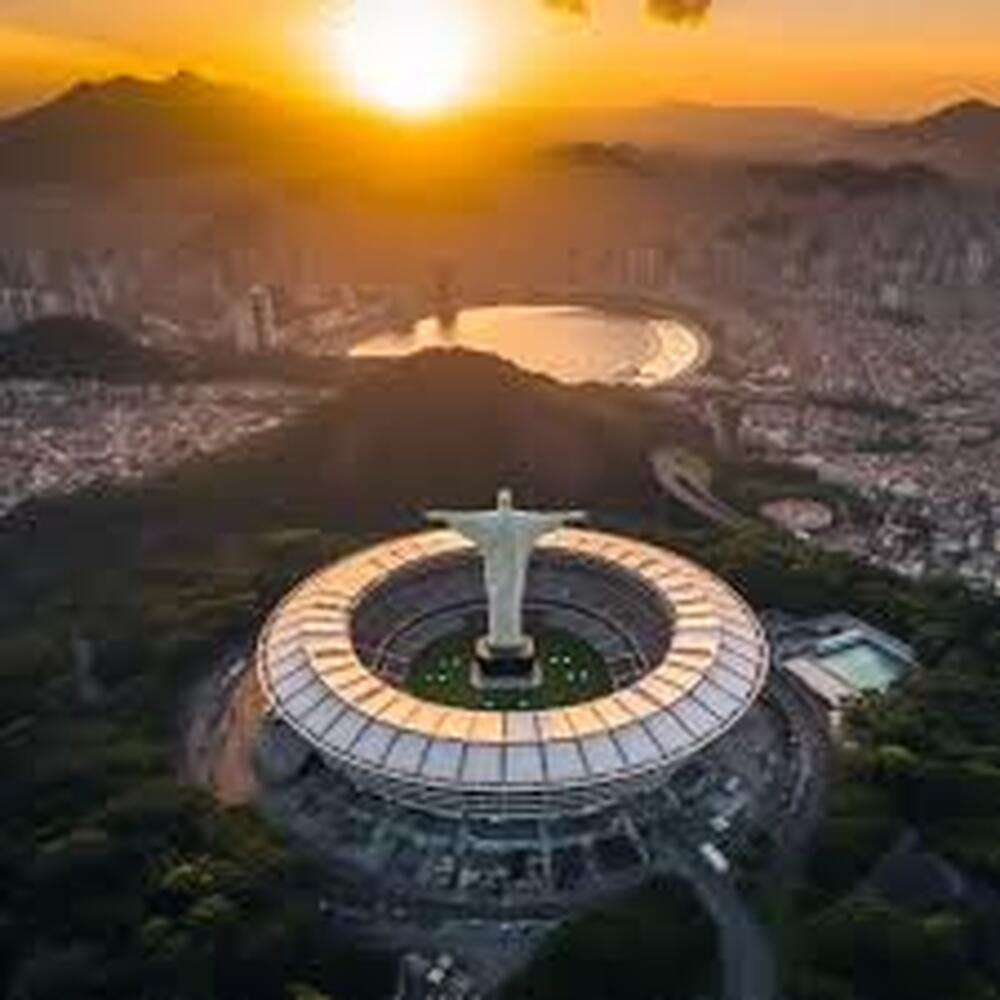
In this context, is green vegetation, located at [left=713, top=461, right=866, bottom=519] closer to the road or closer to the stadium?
the road

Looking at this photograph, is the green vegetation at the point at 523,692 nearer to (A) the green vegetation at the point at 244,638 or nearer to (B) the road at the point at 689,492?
(A) the green vegetation at the point at 244,638

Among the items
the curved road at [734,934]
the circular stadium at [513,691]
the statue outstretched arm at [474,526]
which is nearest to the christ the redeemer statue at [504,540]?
the statue outstretched arm at [474,526]

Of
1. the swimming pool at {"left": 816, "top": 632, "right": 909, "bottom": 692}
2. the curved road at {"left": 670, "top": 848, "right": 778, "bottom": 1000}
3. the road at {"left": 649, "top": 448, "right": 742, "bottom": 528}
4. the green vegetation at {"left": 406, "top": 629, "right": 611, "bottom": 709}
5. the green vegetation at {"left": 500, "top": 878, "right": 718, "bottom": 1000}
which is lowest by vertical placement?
the road at {"left": 649, "top": 448, "right": 742, "bottom": 528}

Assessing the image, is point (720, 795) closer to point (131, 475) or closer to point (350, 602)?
point (350, 602)

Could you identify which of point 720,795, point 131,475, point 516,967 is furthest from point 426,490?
point 516,967

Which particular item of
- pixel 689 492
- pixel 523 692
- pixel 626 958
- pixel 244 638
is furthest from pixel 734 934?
pixel 689 492

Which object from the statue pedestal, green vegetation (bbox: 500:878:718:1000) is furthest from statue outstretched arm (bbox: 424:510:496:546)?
green vegetation (bbox: 500:878:718:1000)
